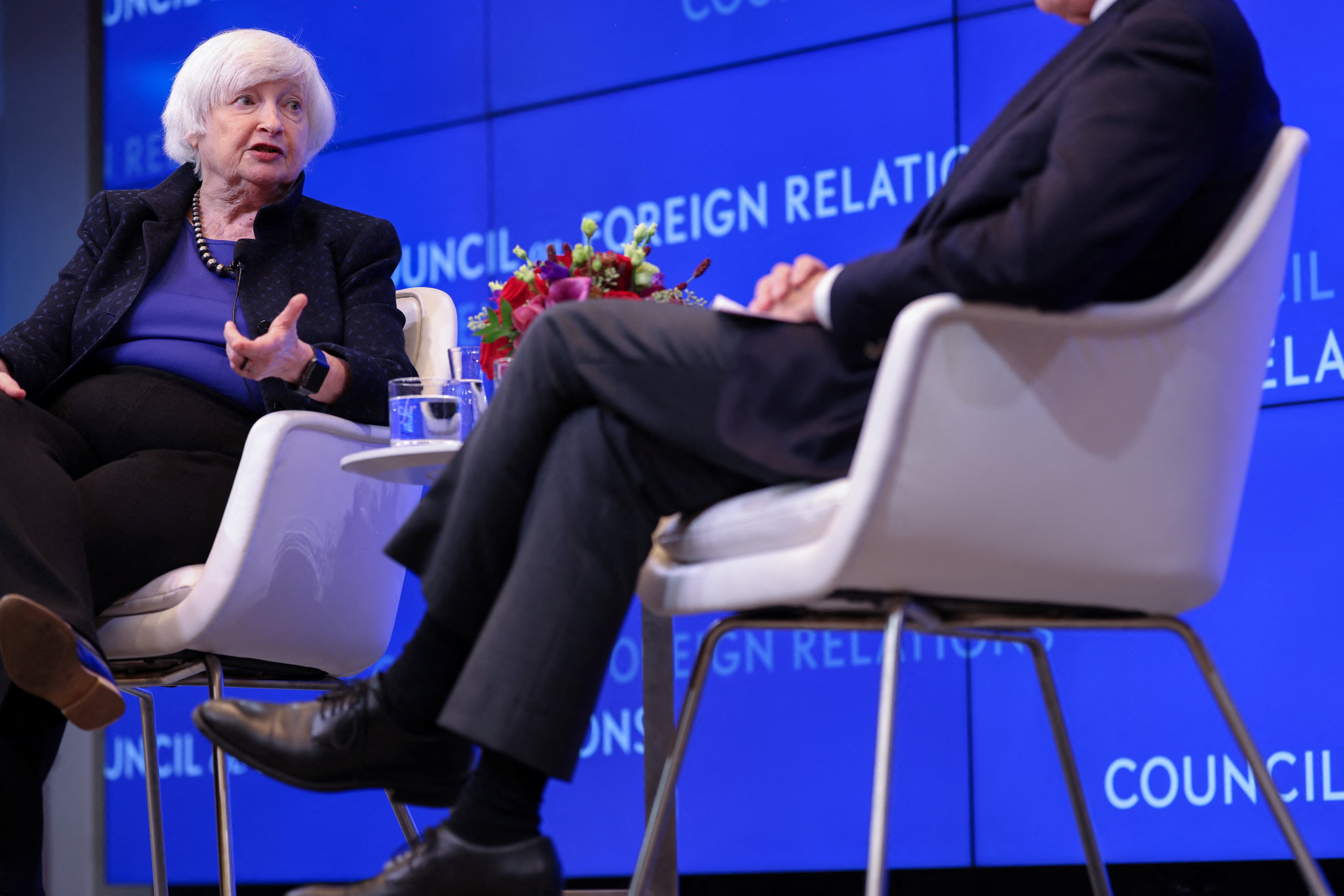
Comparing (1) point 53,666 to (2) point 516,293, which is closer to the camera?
(1) point 53,666

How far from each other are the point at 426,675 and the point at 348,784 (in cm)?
14

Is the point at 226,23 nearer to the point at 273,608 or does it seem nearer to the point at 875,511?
the point at 273,608

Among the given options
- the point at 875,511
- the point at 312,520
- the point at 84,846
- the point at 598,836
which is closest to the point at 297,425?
the point at 312,520

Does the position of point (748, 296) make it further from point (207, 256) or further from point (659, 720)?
point (659, 720)

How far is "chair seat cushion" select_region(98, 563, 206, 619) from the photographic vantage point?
202 centimetres

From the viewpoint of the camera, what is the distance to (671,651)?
2010 millimetres

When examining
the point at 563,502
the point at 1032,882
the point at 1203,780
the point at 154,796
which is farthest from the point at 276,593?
the point at 1203,780

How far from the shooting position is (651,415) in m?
1.41

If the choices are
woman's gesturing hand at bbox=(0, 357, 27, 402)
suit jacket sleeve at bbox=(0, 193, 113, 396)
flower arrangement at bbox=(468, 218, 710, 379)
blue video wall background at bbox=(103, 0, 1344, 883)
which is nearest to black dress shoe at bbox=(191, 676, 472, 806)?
flower arrangement at bbox=(468, 218, 710, 379)

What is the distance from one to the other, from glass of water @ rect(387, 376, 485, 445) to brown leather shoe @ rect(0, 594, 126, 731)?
536 mm

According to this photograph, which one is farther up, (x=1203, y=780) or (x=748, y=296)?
(x=748, y=296)

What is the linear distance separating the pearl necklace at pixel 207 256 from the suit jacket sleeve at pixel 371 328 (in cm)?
19

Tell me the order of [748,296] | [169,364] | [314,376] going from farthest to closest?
[748,296], [169,364], [314,376]

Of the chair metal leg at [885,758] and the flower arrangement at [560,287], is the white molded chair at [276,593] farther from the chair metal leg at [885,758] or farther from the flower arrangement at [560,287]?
the chair metal leg at [885,758]
